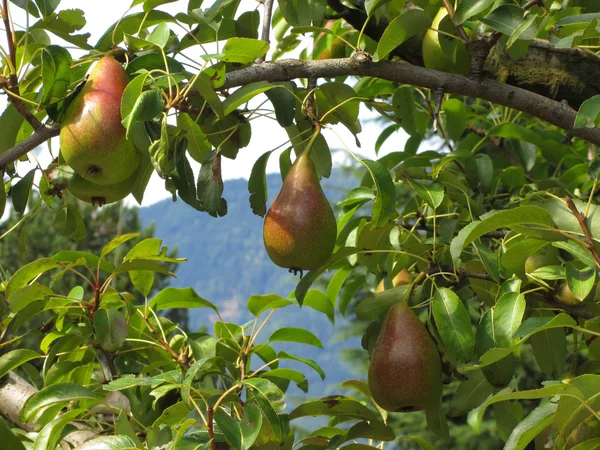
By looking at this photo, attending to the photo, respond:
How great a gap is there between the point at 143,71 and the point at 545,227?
0.55 metres

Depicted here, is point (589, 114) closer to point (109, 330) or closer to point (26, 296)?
point (109, 330)

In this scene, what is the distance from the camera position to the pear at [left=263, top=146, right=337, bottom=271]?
109 cm

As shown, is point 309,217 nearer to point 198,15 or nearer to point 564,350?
point 198,15

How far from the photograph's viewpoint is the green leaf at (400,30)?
112 cm

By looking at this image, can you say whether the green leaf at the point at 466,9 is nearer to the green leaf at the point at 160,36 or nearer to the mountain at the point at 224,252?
the green leaf at the point at 160,36

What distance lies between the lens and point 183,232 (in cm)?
8056

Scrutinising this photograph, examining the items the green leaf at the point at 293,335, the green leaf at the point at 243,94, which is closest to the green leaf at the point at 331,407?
the green leaf at the point at 293,335

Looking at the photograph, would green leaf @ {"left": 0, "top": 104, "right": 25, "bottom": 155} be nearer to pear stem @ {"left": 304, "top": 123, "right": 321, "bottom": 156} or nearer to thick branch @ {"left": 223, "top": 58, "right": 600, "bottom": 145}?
thick branch @ {"left": 223, "top": 58, "right": 600, "bottom": 145}

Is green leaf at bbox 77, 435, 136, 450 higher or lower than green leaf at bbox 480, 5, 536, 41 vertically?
Result: lower

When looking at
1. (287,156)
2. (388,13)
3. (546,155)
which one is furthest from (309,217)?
(546,155)

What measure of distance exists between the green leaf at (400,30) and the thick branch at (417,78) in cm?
3

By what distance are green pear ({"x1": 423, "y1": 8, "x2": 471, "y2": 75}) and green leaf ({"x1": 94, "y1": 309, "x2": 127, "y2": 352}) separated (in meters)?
0.68

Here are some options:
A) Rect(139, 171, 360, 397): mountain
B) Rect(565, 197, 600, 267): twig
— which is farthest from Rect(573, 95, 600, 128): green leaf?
Rect(139, 171, 360, 397): mountain

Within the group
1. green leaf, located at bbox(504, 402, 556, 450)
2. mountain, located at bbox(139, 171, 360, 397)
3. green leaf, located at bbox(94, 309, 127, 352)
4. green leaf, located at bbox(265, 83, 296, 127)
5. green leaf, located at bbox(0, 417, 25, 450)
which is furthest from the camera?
mountain, located at bbox(139, 171, 360, 397)
